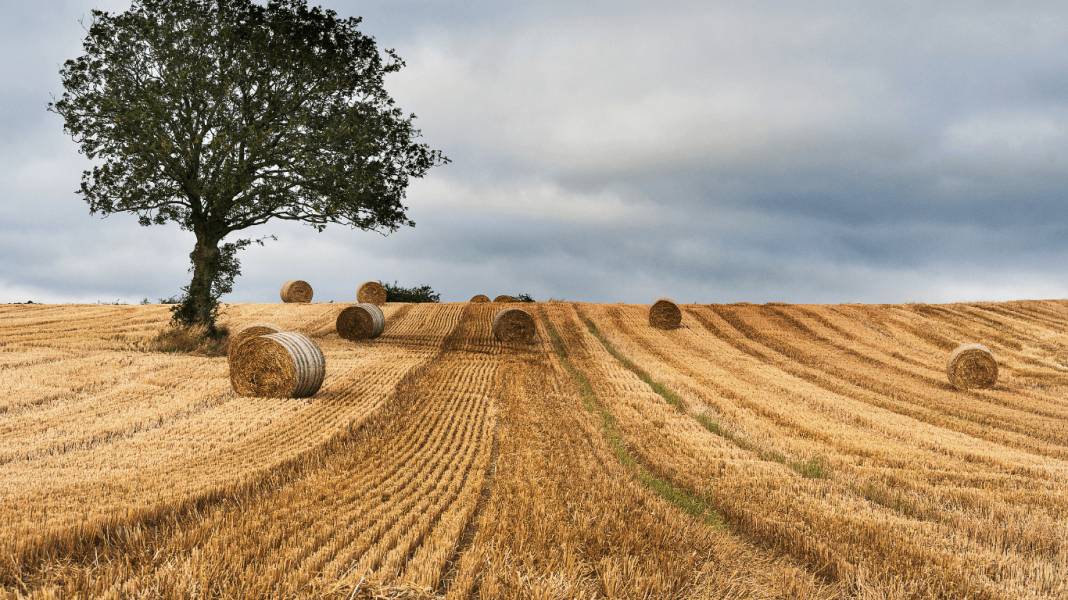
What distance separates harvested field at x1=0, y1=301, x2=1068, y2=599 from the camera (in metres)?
5.82

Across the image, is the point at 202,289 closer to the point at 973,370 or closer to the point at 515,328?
the point at 515,328

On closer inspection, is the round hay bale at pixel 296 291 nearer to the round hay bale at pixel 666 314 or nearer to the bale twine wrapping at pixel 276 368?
the round hay bale at pixel 666 314

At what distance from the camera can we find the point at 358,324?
88.8 feet

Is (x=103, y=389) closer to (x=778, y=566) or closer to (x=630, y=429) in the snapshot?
(x=630, y=429)

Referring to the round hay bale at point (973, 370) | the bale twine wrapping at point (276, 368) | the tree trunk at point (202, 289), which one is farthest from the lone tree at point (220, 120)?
the round hay bale at point (973, 370)

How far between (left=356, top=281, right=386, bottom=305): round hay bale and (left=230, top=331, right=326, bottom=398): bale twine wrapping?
23278 millimetres

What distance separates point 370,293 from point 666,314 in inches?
624

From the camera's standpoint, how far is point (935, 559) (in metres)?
6.74

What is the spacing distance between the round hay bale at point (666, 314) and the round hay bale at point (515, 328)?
7.19m

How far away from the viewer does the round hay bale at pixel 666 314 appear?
103 ft

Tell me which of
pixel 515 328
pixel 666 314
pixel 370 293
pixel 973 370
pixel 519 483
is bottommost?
pixel 519 483

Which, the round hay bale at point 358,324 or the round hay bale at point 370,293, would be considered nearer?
the round hay bale at point 358,324

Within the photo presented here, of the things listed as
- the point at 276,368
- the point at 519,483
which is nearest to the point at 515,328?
the point at 276,368

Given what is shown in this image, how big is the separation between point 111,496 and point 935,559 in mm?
8000
